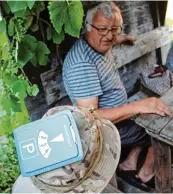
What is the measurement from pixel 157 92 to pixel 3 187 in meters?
1.64

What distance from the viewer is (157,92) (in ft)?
9.39

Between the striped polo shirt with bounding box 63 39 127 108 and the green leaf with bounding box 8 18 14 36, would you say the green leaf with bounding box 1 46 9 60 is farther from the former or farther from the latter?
the striped polo shirt with bounding box 63 39 127 108

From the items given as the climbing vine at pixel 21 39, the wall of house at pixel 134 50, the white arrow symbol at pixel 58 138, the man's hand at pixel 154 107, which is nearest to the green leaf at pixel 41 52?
the climbing vine at pixel 21 39

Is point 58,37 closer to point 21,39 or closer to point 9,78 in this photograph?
point 21,39

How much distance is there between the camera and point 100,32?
1.94m

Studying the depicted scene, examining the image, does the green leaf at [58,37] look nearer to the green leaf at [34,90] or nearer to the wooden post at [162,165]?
the green leaf at [34,90]

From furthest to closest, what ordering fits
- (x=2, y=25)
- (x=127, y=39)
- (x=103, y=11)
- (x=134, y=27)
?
(x=134, y=27)
(x=127, y=39)
(x=103, y=11)
(x=2, y=25)

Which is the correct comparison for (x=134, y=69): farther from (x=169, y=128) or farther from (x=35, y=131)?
(x=35, y=131)

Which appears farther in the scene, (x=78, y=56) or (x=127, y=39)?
(x=127, y=39)

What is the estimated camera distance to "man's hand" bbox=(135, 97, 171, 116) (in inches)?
69.0

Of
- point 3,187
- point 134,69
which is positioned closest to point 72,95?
point 3,187

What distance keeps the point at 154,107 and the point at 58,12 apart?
0.80m

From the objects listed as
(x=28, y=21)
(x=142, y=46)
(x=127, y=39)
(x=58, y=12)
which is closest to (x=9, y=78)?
(x=28, y=21)

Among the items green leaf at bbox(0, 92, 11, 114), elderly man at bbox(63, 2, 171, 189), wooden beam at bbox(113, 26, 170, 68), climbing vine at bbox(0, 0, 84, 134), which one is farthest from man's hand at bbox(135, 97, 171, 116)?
wooden beam at bbox(113, 26, 170, 68)
